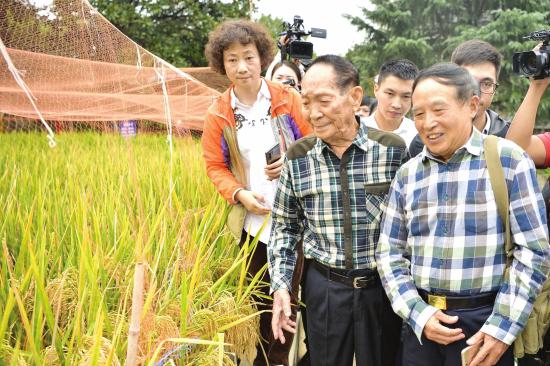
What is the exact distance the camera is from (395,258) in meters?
1.52

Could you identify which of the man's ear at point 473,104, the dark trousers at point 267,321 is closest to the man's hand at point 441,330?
the man's ear at point 473,104

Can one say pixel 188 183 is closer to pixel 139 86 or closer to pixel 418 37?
pixel 139 86

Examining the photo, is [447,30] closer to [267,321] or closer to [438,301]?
[267,321]

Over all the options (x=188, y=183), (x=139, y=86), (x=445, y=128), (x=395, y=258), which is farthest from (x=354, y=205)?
(x=139, y=86)

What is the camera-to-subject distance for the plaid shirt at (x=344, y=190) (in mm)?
1669

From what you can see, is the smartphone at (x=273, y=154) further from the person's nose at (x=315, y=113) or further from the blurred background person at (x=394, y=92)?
the blurred background person at (x=394, y=92)

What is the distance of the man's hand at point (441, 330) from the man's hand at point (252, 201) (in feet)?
2.95

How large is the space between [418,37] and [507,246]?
1475cm

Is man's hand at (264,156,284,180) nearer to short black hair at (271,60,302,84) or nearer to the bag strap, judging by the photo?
the bag strap

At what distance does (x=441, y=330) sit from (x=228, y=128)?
1.18 metres

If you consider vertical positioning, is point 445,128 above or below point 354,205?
above

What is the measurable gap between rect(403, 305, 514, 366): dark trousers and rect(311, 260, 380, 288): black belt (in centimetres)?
20

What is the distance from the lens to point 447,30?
15.7 meters

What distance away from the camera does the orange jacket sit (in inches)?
86.0
